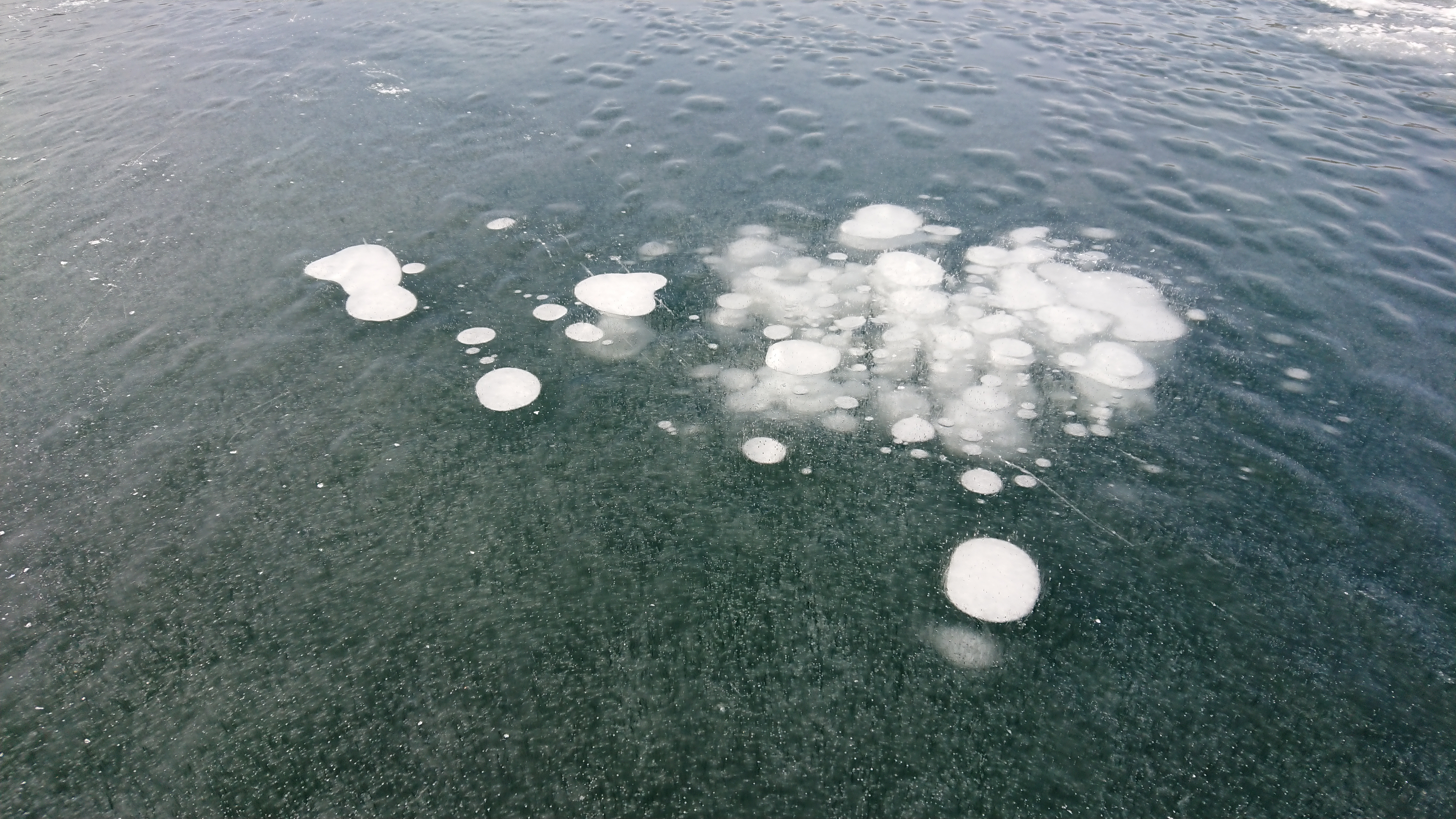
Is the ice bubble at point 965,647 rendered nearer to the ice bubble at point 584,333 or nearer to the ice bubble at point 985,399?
the ice bubble at point 985,399

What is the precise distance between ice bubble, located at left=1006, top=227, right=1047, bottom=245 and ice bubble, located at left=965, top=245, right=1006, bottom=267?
0.29ft

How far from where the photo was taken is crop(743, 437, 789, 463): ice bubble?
6.31ft

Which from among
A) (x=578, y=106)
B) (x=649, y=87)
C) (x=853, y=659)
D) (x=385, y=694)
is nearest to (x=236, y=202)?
(x=578, y=106)

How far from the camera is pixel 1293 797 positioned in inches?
51.3

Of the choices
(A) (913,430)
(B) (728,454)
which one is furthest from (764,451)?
(A) (913,430)

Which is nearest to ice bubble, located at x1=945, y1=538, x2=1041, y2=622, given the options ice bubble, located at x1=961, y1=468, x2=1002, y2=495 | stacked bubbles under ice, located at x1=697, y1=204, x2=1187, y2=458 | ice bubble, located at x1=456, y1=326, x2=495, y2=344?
ice bubble, located at x1=961, y1=468, x2=1002, y2=495

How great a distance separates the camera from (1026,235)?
109 inches

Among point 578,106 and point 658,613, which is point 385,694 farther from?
point 578,106

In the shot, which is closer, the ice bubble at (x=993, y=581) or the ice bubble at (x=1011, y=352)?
the ice bubble at (x=993, y=581)

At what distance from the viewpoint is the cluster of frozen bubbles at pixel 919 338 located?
197 cm

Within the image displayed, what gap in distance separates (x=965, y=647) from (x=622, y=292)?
60.7 inches

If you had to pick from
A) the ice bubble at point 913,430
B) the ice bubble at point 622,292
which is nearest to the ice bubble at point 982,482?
the ice bubble at point 913,430

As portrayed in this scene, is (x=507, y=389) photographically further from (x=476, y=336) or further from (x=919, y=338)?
(x=919, y=338)

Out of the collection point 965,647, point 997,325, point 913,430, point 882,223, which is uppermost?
point 882,223
